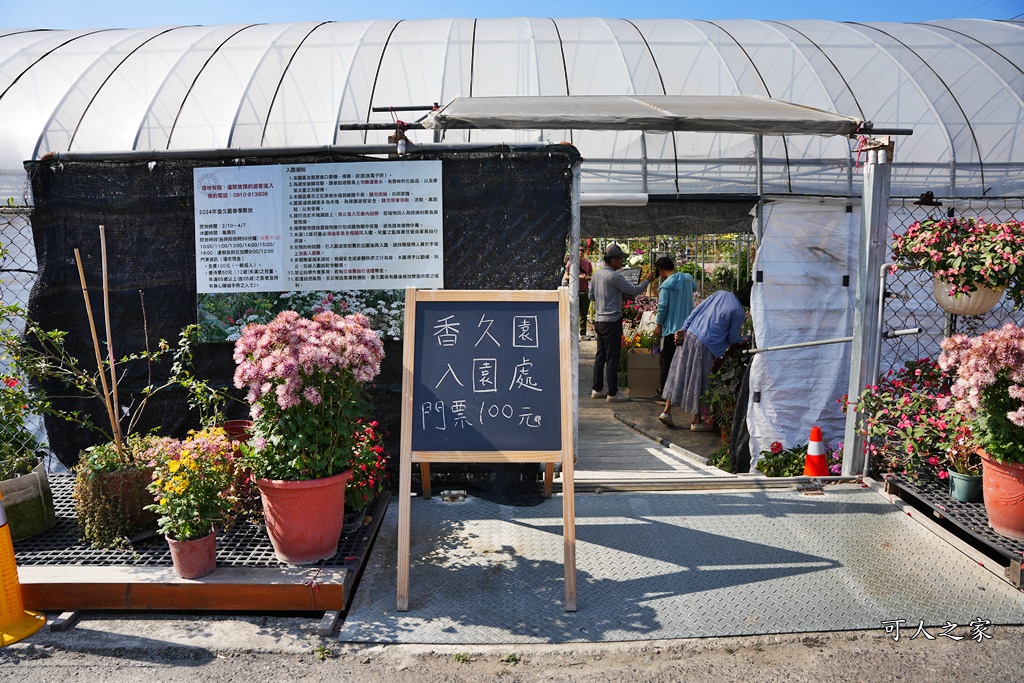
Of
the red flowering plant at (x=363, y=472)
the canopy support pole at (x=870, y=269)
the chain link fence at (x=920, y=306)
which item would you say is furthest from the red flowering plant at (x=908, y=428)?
the red flowering plant at (x=363, y=472)

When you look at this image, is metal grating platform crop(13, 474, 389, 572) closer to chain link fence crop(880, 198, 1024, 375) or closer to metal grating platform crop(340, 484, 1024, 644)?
metal grating platform crop(340, 484, 1024, 644)

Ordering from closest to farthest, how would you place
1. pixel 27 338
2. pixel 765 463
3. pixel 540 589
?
pixel 540 589
pixel 27 338
pixel 765 463

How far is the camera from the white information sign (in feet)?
13.8

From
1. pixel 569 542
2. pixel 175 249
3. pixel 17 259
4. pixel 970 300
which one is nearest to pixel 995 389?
pixel 970 300

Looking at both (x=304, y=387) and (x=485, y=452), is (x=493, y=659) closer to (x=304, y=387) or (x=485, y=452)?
(x=485, y=452)

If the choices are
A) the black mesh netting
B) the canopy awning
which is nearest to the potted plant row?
the canopy awning

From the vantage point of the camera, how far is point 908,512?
13.5ft

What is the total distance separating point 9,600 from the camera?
9.87 ft

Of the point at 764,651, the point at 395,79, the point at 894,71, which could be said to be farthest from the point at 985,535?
the point at 395,79

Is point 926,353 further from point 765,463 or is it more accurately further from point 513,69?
point 513,69

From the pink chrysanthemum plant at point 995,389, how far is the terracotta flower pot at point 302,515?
Result: 3.32 m

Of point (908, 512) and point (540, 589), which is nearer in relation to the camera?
point (540, 589)

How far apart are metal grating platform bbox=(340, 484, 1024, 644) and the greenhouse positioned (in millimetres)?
2383

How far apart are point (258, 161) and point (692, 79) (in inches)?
227
